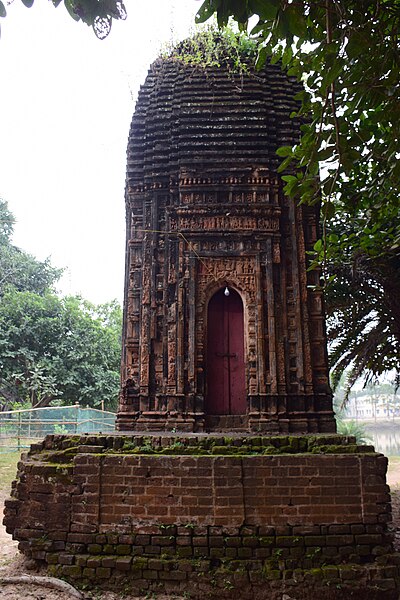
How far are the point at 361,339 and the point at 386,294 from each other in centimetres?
167

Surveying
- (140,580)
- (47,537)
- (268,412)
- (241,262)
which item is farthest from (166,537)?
→ (241,262)

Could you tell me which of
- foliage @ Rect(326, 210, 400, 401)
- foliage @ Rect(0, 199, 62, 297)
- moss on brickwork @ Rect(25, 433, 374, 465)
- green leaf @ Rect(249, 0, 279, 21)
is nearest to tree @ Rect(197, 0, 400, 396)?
green leaf @ Rect(249, 0, 279, 21)

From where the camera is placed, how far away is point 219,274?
7.43 meters

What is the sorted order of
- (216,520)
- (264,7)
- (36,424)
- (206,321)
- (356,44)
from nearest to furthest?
1. (264,7)
2. (356,44)
3. (216,520)
4. (206,321)
5. (36,424)

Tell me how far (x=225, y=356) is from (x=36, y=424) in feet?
28.9

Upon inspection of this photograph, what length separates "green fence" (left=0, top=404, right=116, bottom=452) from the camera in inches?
540

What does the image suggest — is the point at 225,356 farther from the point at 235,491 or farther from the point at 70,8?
the point at 70,8

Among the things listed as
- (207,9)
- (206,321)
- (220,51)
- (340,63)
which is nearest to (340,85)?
(340,63)

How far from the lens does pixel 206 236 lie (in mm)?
7516

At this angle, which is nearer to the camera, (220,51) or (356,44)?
(356,44)

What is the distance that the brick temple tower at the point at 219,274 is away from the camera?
693 cm

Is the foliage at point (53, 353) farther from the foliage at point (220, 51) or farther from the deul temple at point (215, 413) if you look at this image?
the foliage at point (220, 51)

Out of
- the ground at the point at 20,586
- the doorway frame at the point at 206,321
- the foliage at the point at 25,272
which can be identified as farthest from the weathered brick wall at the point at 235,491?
the foliage at the point at 25,272

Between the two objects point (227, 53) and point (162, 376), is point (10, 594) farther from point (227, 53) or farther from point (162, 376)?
point (227, 53)
